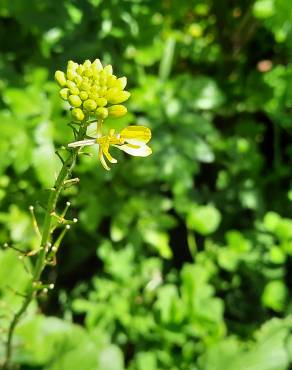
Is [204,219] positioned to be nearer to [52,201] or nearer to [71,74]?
[52,201]

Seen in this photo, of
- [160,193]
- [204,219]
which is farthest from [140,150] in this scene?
[160,193]

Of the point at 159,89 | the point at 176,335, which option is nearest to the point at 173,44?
the point at 159,89

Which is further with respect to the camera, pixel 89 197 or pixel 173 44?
pixel 173 44

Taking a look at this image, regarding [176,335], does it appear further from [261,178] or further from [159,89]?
[159,89]

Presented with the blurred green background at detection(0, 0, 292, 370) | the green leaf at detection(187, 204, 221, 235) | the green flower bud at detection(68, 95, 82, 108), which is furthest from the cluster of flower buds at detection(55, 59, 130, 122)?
the green leaf at detection(187, 204, 221, 235)

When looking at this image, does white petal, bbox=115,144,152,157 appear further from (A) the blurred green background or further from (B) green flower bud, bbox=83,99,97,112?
(A) the blurred green background

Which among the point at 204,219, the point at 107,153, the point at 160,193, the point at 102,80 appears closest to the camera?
the point at 107,153

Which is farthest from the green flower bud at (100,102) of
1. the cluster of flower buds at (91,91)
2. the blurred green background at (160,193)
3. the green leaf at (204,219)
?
the green leaf at (204,219)

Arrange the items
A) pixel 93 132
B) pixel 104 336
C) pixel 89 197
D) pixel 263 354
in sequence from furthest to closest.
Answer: pixel 89 197 → pixel 104 336 → pixel 263 354 → pixel 93 132
